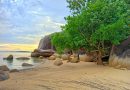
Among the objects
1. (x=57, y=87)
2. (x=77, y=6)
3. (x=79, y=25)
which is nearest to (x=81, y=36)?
(x=79, y=25)

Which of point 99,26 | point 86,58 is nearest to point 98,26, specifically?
point 99,26

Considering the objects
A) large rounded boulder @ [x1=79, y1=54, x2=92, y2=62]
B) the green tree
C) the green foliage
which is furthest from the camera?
large rounded boulder @ [x1=79, y1=54, x2=92, y2=62]

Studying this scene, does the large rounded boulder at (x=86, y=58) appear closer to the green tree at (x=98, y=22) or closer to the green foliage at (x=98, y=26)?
the green foliage at (x=98, y=26)

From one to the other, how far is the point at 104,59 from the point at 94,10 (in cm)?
563

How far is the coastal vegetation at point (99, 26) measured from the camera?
15.0 meters

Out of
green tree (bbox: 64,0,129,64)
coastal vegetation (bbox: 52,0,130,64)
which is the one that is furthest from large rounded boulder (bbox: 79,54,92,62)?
green tree (bbox: 64,0,129,64)

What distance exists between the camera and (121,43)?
16266mm

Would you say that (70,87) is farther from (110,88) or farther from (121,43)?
(121,43)

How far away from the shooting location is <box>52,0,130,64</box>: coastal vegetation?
15.0 m

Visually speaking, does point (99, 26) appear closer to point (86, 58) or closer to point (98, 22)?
point (98, 22)

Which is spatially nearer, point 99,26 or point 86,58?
point 99,26

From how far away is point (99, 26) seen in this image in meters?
15.9

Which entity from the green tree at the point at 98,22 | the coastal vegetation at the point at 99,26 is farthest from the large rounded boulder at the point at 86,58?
the green tree at the point at 98,22

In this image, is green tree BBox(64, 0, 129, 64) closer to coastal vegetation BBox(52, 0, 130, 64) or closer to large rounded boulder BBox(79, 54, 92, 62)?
coastal vegetation BBox(52, 0, 130, 64)
